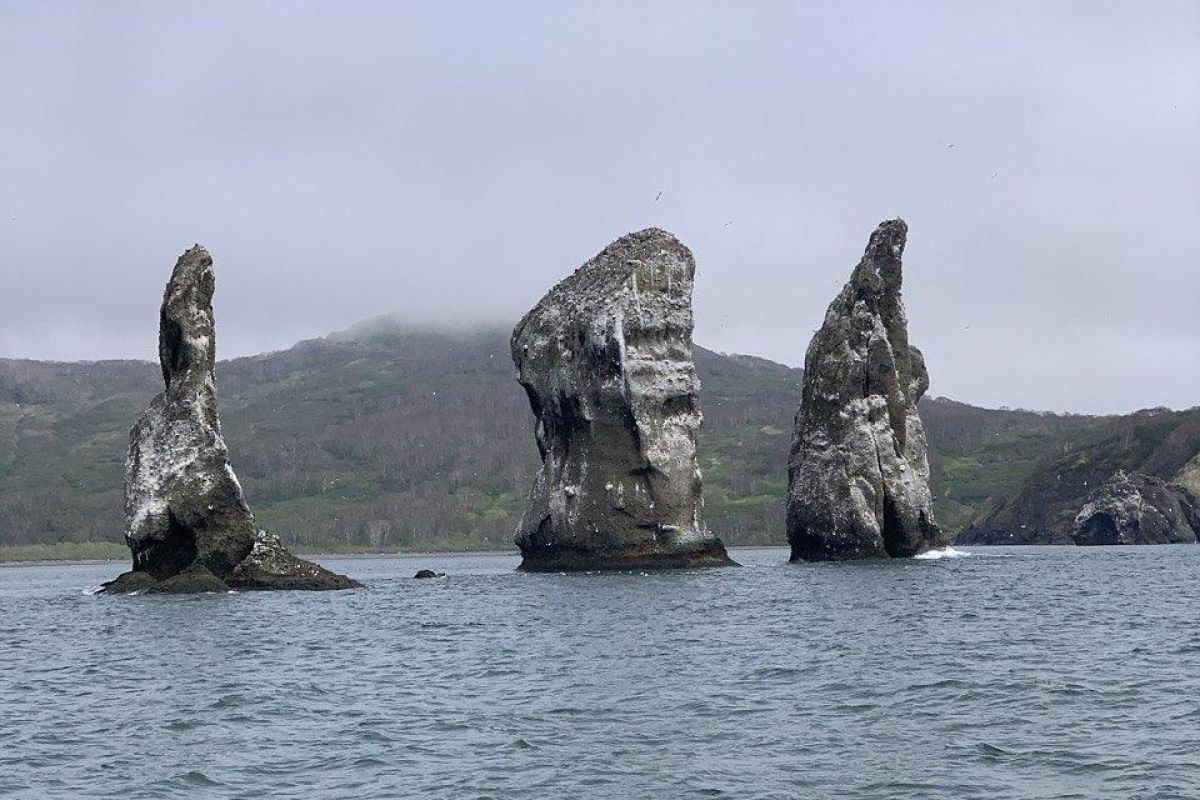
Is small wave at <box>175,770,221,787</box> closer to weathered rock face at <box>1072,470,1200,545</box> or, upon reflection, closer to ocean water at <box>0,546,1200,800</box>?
ocean water at <box>0,546,1200,800</box>

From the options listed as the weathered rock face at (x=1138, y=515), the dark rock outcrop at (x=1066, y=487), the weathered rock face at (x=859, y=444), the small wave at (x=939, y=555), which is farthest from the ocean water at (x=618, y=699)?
the dark rock outcrop at (x=1066, y=487)

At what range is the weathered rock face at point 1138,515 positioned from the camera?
15350 centimetres

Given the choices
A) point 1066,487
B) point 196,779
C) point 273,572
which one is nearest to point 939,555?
point 273,572

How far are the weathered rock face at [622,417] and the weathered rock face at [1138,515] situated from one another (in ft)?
254

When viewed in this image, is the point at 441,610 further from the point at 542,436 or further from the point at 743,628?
the point at 542,436

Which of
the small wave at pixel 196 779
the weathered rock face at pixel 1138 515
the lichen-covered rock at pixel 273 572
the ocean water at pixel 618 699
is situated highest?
the weathered rock face at pixel 1138 515

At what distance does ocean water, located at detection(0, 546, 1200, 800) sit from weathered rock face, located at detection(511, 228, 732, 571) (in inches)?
842

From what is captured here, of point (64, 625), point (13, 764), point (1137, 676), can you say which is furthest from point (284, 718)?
point (64, 625)

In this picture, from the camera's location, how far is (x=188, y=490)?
70.1 metres

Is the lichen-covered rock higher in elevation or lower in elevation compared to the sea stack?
lower

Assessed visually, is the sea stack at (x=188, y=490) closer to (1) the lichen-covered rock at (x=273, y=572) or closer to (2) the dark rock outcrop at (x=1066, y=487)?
(1) the lichen-covered rock at (x=273, y=572)

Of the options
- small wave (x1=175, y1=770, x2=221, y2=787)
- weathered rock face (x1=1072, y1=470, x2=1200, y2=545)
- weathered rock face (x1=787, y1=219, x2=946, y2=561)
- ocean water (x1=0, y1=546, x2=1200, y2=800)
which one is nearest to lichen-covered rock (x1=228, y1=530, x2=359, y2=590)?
ocean water (x1=0, y1=546, x2=1200, y2=800)

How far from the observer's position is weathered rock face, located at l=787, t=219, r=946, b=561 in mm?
90000

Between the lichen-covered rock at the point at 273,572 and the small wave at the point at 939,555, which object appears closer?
the lichen-covered rock at the point at 273,572
